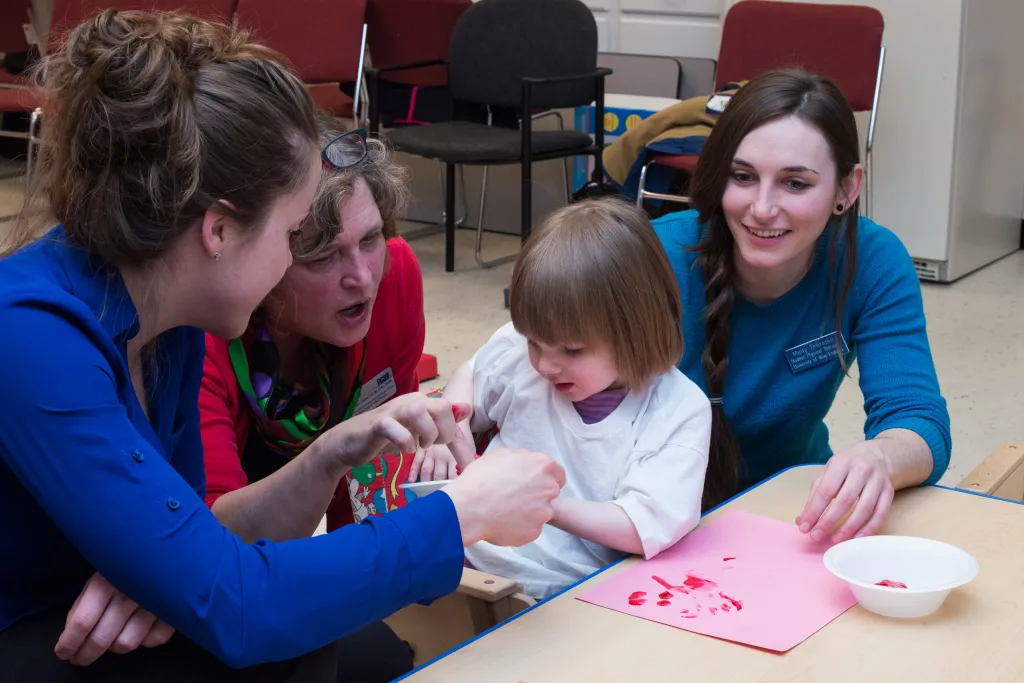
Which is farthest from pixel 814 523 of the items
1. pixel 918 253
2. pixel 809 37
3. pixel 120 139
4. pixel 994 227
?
pixel 994 227

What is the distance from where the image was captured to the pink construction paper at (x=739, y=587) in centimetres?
111

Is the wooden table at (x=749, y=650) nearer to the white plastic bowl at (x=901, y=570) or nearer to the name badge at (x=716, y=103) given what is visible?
the white plastic bowl at (x=901, y=570)

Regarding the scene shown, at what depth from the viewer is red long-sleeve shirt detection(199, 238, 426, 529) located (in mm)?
1503

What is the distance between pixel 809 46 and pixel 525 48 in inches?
39.3

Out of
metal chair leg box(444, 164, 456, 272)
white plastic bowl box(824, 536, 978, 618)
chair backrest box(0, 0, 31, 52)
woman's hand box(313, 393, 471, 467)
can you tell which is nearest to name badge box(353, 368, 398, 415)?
woman's hand box(313, 393, 471, 467)

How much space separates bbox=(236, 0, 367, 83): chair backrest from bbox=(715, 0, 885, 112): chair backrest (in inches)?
57.9

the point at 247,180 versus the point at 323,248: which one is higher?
the point at 247,180

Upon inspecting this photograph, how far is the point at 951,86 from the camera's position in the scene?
3.98m

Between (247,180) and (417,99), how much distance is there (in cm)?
391

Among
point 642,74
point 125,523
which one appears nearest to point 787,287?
point 125,523

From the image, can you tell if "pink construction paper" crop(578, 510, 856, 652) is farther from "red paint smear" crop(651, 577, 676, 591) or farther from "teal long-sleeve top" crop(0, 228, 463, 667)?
"teal long-sleeve top" crop(0, 228, 463, 667)

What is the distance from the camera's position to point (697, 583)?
121cm

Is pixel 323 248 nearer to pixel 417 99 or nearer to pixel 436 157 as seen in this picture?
pixel 436 157

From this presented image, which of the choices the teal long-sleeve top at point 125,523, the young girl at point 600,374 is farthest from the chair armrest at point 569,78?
the teal long-sleeve top at point 125,523
